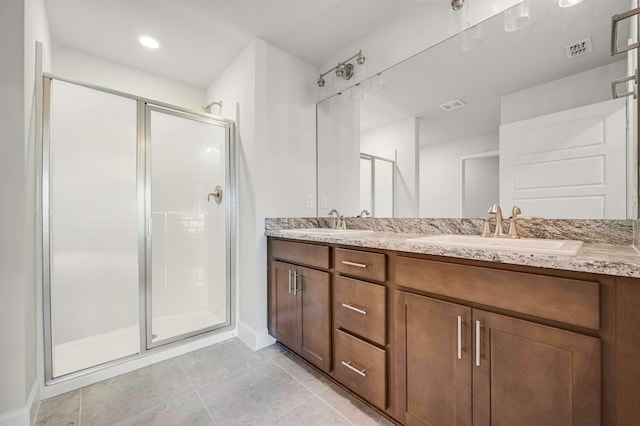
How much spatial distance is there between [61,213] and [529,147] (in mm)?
3111

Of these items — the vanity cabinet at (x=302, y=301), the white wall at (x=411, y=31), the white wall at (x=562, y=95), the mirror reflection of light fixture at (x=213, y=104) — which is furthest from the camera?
the mirror reflection of light fixture at (x=213, y=104)

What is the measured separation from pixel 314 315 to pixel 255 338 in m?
0.69

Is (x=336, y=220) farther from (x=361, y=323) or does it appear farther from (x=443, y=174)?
(x=361, y=323)

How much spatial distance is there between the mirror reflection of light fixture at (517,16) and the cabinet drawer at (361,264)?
4.45 ft

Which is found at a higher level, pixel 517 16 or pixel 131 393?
pixel 517 16

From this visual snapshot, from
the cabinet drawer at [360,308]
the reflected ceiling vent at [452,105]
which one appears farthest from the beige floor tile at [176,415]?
the reflected ceiling vent at [452,105]

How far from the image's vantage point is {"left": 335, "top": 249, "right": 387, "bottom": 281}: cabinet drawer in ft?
4.26

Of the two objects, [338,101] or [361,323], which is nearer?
[361,323]

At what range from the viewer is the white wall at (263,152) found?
2.13 metres

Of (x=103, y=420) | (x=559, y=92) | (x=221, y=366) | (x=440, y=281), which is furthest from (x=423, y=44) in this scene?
(x=103, y=420)

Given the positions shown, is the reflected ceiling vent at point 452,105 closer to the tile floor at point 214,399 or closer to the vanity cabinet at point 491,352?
the vanity cabinet at point 491,352

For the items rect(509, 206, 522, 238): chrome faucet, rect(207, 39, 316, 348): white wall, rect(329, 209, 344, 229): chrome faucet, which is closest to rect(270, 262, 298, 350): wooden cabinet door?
rect(207, 39, 316, 348): white wall

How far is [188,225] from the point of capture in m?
2.53

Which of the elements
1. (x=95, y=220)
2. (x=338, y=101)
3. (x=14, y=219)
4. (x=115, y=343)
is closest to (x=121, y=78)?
(x=95, y=220)
